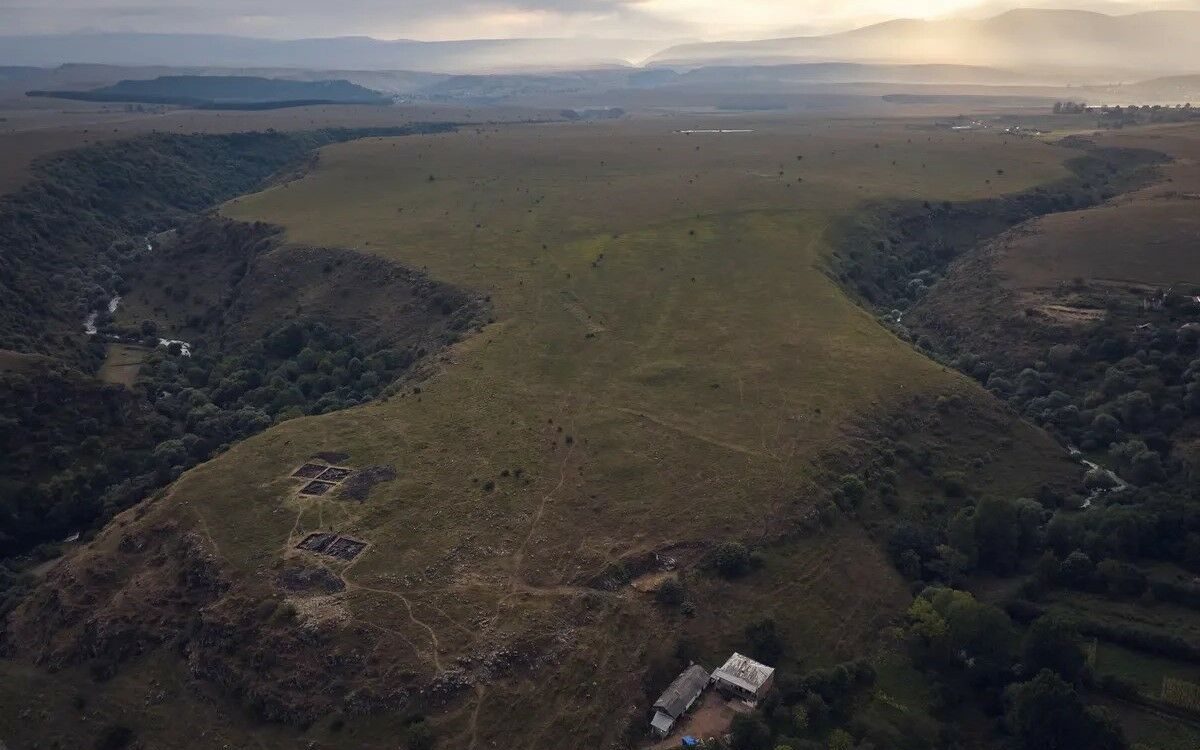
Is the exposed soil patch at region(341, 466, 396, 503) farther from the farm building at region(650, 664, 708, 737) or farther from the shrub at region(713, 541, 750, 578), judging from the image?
the farm building at region(650, 664, 708, 737)

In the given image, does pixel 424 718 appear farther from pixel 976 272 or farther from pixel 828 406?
pixel 976 272

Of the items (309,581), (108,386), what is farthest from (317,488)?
(108,386)

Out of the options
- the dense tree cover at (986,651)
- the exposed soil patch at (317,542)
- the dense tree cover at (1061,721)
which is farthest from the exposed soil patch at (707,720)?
the exposed soil patch at (317,542)

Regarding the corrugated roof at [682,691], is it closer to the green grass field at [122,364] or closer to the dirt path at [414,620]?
the dirt path at [414,620]

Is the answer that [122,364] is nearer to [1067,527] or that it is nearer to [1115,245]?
[1067,527]

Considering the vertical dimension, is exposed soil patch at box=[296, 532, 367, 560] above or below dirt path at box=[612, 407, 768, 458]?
below

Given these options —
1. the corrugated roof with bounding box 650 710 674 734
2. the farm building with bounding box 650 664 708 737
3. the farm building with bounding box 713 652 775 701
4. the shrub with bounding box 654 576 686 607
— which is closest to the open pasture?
the shrub with bounding box 654 576 686 607

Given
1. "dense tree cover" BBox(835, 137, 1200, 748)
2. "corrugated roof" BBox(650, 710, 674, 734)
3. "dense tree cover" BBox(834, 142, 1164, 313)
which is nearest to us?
"corrugated roof" BBox(650, 710, 674, 734)
